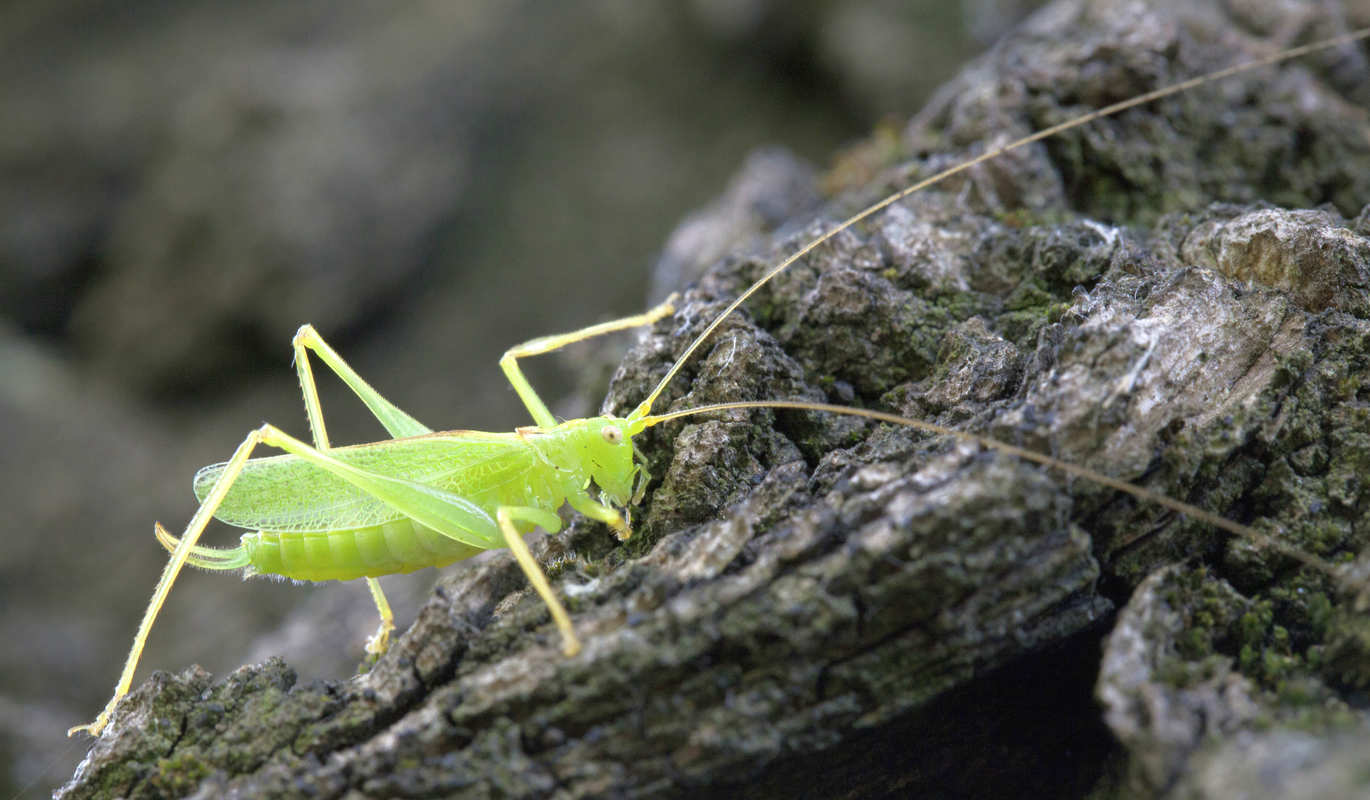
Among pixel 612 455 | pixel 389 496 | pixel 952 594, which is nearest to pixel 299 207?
pixel 389 496

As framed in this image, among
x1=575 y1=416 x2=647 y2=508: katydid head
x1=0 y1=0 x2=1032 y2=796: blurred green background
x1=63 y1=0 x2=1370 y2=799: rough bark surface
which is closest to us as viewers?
x1=63 y1=0 x2=1370 y2=799: rough bark surface

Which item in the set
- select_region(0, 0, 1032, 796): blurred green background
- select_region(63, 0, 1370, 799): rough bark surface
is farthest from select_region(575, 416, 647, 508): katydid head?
select_region(0, 0, 1032, 796): blurred green background

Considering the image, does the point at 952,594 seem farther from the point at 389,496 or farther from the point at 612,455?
the point at 389,496

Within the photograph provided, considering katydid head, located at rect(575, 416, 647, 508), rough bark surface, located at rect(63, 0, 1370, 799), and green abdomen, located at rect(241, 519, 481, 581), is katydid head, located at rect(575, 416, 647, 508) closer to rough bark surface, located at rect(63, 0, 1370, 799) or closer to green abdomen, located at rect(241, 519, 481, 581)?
rough bark surface, located at rect(63, 0, 1370, 799)

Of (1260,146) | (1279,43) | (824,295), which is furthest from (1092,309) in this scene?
(1279,43)

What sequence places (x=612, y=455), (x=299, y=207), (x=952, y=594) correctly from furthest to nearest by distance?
1. (x=299, y=207)
2. (x=612, y=455)
3. (x=952, y=594)

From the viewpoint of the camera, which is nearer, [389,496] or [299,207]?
[389,496]

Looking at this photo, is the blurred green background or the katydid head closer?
the katydid head

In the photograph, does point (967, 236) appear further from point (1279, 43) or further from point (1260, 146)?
point (1279, 43)
